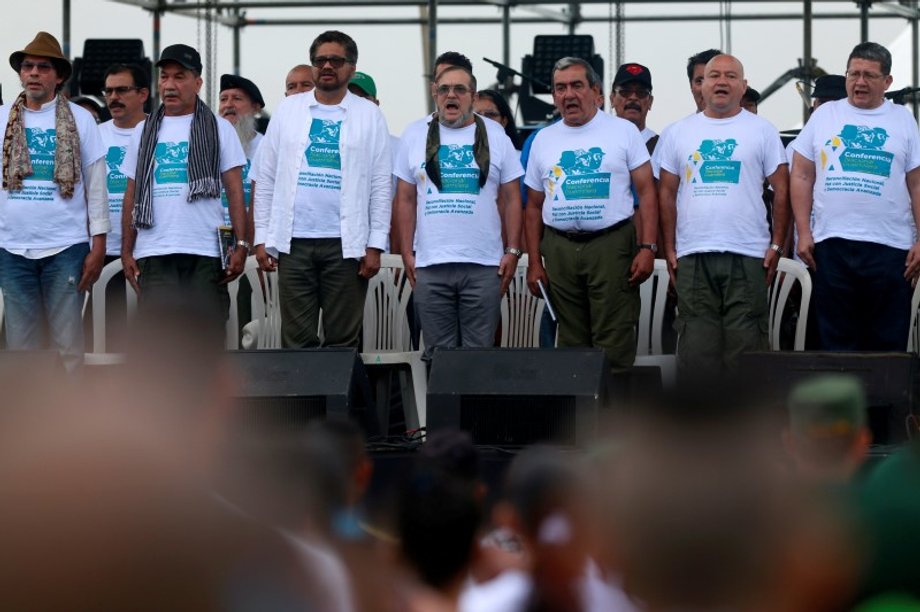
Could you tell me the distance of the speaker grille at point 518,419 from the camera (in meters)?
6.45

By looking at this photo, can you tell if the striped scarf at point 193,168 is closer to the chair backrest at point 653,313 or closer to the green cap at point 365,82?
the green cap at point 365,82

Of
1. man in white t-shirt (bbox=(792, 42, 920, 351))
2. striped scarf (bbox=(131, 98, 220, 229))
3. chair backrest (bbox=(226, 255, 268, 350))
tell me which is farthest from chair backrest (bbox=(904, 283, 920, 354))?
striped scarf (bbox=(131, 98, 220, 229))

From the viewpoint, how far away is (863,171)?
7.83 m

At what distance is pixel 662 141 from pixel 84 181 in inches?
A: 113

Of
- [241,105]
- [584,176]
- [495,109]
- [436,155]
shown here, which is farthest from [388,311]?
[241,105]

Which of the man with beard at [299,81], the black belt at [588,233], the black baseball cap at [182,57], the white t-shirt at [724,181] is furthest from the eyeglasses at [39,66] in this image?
the white t-shirt at [724,181]

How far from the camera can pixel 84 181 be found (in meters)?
8.12

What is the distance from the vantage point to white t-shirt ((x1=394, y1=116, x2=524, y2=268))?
786 centimetres

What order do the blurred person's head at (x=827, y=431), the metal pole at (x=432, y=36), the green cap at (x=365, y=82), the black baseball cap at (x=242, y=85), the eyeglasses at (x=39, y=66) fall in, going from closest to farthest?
1. the blurred person's head at (x=827, y=431)
2. the eyeglasses at (x=39, y=66)
3. the green cap at (x=365, y=82)
4. the black baseball cap at (x=242, y=85)
5. the metal pole at (x=432, y=36)

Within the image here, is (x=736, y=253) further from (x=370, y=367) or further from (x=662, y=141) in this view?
(x=370, y=367)

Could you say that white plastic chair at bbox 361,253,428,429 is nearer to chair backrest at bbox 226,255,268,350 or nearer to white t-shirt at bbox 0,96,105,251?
chair backrest at bbox 226,255,268,350

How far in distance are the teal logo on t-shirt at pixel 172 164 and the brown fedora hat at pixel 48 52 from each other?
2.33 feet

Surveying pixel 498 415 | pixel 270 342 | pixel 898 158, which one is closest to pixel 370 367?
pixel 270 342

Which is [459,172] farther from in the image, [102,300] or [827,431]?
[827,431]
